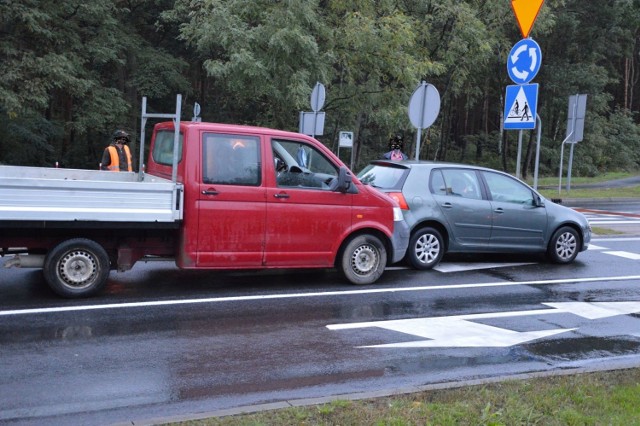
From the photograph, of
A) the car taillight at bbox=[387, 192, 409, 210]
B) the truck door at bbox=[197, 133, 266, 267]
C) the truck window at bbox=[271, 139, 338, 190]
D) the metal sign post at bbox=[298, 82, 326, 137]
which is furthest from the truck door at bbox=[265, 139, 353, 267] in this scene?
the metal sign post at bbox=[298, 82, 326, 137]

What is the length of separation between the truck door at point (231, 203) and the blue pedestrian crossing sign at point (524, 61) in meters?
7.49

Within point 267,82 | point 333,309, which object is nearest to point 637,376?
point 333,309

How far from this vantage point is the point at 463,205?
11.2 metres

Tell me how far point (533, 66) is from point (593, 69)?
3167 cm

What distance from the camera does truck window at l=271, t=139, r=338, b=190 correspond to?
8844 millimetres

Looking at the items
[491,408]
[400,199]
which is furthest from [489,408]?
[400,199]

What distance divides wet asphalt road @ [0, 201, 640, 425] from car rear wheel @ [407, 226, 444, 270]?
452mm

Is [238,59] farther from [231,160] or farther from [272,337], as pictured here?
[272,337]

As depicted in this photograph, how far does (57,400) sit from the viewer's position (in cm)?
506

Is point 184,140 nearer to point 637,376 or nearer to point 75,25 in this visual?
point 637,376

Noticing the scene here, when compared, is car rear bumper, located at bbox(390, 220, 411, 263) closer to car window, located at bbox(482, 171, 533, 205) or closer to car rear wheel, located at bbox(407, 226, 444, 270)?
car rear wheel, located at bbox(407, 226, 444, 270)

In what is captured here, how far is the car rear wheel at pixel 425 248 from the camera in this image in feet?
35.6

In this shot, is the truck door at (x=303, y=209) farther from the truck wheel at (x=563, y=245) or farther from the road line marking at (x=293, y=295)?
the truck wheel at (x=563, y=245)

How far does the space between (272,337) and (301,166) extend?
2.95 meters
